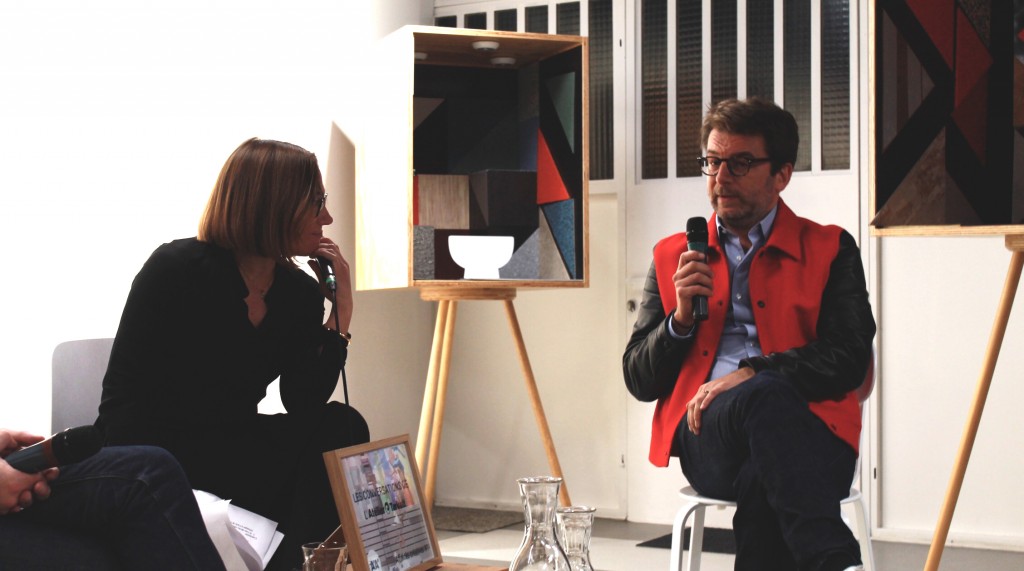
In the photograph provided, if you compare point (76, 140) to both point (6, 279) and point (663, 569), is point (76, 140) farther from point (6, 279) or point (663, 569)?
point (663, 569)

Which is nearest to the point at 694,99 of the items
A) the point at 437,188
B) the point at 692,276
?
the point at 437,188

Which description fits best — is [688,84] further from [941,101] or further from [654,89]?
[941,101]

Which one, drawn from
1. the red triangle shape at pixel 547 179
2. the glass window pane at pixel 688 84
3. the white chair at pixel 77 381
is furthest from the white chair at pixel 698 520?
the glass window pane at pixel 688 84

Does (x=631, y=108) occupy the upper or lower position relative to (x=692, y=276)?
upper

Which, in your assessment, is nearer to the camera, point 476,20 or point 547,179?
point 547,179

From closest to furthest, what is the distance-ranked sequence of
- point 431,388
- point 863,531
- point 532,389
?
point 863,531, point 431,388, point 532,389

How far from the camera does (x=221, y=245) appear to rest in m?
2.21

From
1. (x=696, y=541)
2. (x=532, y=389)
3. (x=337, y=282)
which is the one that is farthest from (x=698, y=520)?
(x=532, y=389)

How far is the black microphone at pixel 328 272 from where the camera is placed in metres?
2.43

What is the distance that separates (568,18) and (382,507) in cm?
281

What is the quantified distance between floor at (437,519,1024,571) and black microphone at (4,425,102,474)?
171cm

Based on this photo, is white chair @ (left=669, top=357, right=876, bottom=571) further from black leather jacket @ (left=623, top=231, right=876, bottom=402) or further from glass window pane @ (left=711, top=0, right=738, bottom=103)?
glass window pane @ (left=711, top=0, right=738, bottom=103)

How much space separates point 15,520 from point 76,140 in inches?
48.8

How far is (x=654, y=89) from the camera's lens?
13.1 ft
